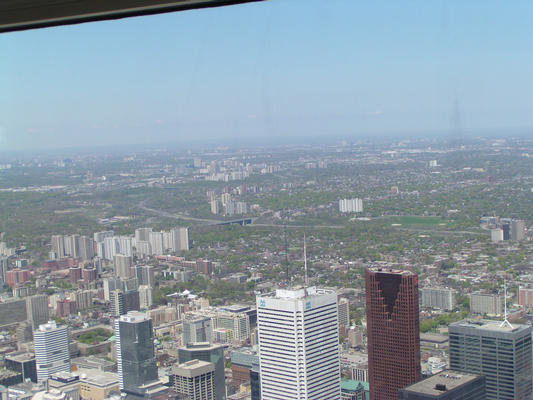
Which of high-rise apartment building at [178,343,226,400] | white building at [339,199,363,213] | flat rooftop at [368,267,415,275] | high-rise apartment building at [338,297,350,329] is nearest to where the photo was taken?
flat rooftop at [368,267,415,275]

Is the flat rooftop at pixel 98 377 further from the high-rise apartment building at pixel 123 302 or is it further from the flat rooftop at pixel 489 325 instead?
the flat rooftop at pixel 489 325

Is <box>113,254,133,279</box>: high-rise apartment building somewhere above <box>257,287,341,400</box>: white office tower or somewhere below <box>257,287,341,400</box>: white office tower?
above

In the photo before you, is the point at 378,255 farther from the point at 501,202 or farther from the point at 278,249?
the point at 501,202

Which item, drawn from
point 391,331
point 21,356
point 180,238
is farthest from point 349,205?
point 21,356

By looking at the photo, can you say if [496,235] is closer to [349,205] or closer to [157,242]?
[349,205]

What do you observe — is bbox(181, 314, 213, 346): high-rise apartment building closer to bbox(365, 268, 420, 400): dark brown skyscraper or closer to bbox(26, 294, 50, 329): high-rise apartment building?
bbox(26, 294, 50, 329): high-rise apartment building

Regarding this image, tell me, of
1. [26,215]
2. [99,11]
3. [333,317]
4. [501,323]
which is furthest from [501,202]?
[26,215]

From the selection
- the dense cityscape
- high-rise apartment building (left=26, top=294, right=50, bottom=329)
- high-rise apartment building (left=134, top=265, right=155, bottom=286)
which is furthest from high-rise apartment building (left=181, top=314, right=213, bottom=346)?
high-rise apartment building (left=26, top=294, right=50, bottom=329)

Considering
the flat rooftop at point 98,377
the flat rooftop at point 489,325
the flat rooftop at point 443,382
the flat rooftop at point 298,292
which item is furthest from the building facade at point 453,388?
the flat rooftop at point 98,377
